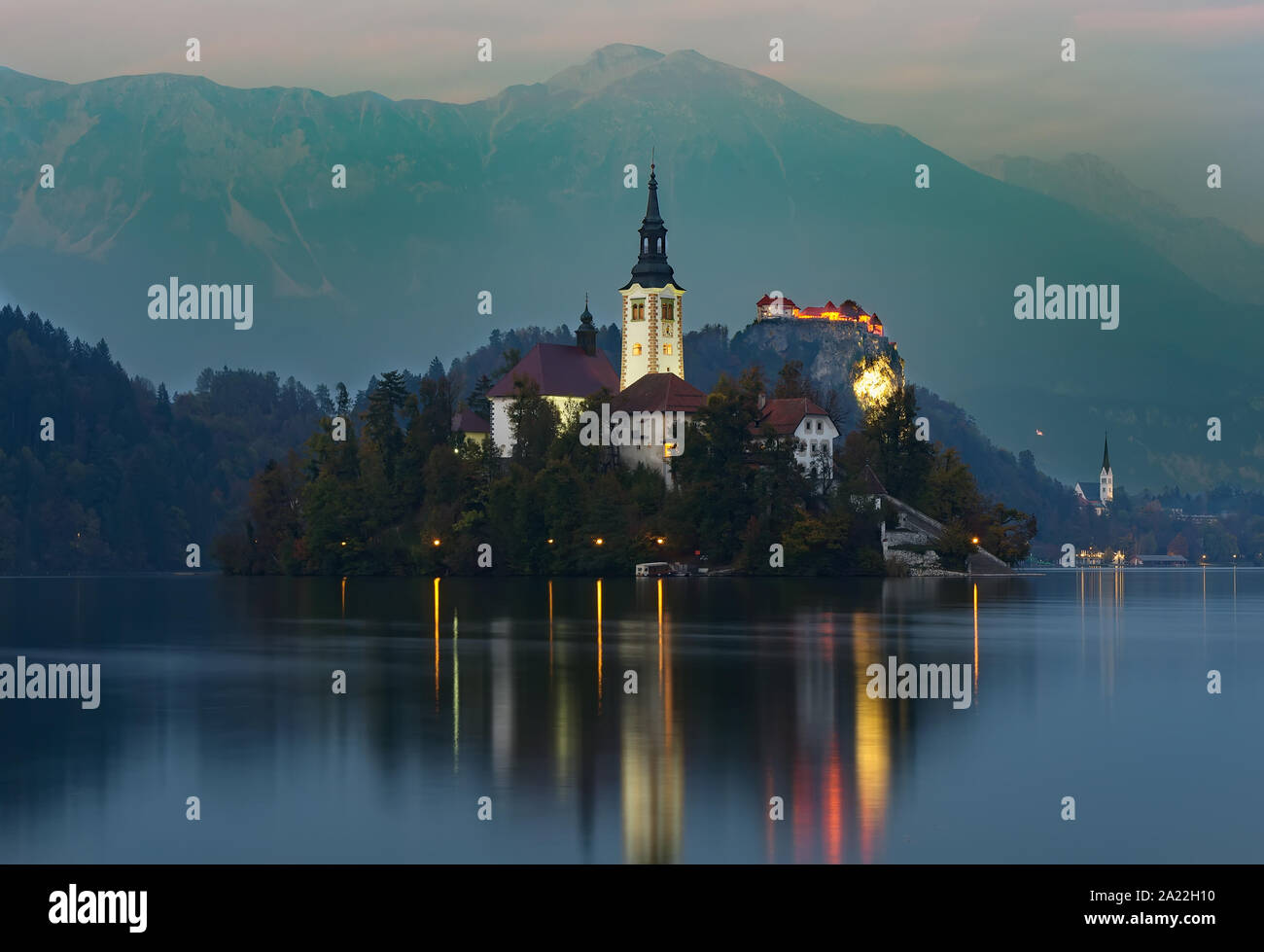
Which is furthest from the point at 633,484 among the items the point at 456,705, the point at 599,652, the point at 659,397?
the point at 456,705

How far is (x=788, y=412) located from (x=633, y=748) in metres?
122

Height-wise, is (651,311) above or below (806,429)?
above

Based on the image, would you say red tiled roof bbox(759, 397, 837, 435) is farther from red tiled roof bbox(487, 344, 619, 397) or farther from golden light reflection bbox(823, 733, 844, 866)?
golden light reflection bbox(823, 733, 844, 866)

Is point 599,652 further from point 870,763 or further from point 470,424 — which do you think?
point 470,424

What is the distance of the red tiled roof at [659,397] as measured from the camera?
16288 centimetres

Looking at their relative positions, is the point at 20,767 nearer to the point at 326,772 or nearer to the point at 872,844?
the point at 326,772

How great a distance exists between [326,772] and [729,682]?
1909 cm

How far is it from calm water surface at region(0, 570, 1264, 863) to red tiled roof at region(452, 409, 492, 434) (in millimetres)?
96756

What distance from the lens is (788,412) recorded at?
159 m

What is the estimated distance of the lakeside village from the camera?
489 feet
